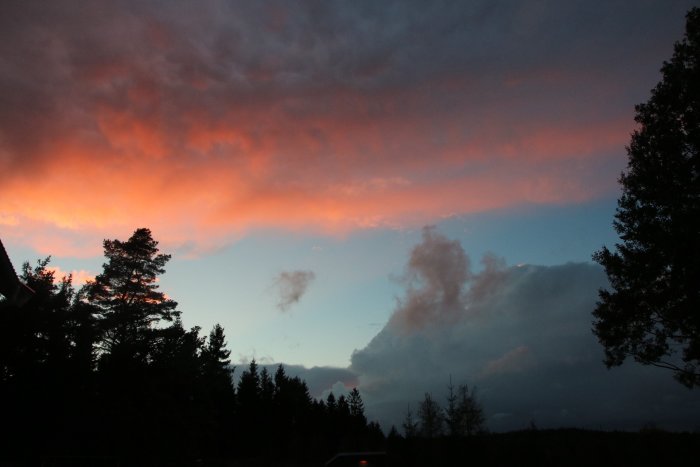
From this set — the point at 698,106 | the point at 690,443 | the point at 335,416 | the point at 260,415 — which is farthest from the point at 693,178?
the point at 335,416

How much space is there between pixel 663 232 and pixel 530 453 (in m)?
12.9

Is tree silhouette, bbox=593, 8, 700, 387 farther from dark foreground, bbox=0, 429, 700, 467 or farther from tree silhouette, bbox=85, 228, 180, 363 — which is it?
tree silhouette, bbox=85, 228, 180, 363

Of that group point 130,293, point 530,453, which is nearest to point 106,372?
point 130,293

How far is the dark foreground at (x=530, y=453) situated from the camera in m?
19.9

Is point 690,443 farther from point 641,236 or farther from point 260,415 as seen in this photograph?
point 260,415

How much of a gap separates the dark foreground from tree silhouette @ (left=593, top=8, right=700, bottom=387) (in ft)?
17.8

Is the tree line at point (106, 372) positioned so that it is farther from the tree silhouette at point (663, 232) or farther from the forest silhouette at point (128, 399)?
the tree silhouette at point (663, 232)

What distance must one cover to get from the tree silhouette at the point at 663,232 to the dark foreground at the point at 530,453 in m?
5.42

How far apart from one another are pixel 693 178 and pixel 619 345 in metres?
6.68

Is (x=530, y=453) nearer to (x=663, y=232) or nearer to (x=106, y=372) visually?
(x=663, y=232)

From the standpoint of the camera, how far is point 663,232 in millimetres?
15664

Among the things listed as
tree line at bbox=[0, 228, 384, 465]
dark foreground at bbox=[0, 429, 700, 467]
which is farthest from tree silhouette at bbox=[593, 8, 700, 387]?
tree line at bbox=[0, 228, 384, 465]

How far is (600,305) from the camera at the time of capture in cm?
1814

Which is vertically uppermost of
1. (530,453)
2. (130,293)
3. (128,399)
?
(130,293)
